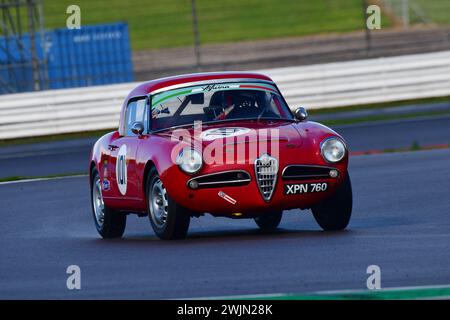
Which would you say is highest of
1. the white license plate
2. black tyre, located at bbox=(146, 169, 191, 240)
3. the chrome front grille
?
the chrome front grille

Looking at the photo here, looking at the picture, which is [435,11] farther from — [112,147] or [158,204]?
[158,204]

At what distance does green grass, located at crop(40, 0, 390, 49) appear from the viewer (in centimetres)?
4100

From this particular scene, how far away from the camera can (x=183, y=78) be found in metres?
11.3

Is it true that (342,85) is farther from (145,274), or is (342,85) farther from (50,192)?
(145,274)

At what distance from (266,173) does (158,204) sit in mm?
1046

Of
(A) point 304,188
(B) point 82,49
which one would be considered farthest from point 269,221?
(B) point 82,49

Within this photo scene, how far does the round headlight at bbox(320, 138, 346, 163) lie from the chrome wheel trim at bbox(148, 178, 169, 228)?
4.47ft

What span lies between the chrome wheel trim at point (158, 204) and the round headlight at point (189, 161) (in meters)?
0.39

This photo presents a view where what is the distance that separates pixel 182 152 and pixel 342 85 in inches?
625

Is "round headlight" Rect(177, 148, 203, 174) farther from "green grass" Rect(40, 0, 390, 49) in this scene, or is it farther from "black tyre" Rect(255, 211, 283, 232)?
"green grass" Rect(40, 0, 390, 49)

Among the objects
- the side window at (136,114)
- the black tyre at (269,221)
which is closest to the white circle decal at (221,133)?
the side window at (136,114)

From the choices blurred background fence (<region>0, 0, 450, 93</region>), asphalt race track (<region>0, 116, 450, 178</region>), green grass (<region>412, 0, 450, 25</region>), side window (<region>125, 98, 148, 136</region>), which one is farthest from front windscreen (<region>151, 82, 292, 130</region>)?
green grass (<region>412, 0, 450, 25</region>)

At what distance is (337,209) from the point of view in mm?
10414
